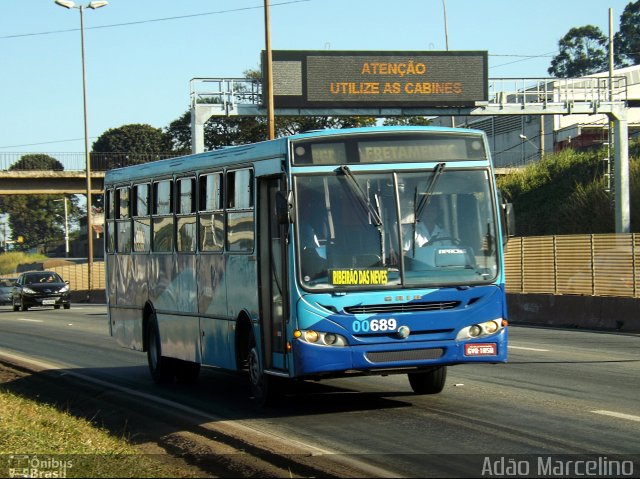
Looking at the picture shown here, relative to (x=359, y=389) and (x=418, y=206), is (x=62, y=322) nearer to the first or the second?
(x=359, y=389)

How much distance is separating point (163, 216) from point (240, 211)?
3.07 meters

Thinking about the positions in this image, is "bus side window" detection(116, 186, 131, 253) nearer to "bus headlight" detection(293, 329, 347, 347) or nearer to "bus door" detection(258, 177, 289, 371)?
"bus door" detection(258, 177, 289, 371)

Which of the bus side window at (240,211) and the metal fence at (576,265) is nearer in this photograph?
the bus side window at (240,211)

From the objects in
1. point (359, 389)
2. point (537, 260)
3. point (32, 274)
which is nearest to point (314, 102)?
point (32, 274)

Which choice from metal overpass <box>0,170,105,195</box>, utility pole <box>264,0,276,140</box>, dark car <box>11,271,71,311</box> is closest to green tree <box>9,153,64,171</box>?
metal overpass <box>0,170,105,195</box>

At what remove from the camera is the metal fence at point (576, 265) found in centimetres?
2596

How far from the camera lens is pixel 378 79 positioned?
47500mm

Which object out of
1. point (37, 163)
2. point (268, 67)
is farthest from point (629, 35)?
point (268, 67)

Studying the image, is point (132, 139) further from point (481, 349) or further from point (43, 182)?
point (481, 349)

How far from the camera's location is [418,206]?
11594 mm

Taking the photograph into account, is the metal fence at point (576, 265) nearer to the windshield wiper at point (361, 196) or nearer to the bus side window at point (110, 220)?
the bus side window at point (110, 220)

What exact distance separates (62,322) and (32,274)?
14997 mm

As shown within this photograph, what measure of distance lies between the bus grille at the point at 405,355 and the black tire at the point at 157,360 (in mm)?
5502

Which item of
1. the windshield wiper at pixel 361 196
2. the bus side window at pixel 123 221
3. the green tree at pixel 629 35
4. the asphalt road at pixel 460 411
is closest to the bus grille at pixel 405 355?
the asphalt road at pixel 460 411
